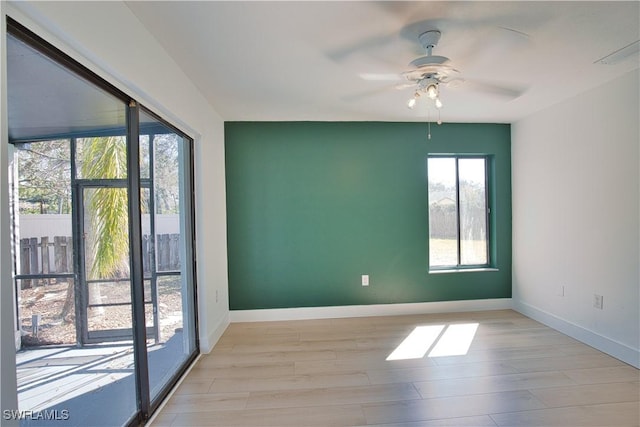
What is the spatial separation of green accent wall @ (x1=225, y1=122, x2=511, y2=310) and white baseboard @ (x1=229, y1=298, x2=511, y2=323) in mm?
67

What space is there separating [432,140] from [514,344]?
2352mm

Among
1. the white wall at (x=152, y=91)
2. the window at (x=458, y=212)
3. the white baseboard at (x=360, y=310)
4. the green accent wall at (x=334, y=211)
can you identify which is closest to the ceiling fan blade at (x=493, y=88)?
the green accent wall at (x=334, y=211)

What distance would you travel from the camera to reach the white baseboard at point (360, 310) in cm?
357

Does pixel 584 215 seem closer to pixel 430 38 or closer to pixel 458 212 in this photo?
pixel 458 212

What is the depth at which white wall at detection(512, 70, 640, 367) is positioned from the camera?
Answer: 2445 mm

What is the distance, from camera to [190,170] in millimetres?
2715

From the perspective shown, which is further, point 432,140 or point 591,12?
point 432,140

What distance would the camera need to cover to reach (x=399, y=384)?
220cm

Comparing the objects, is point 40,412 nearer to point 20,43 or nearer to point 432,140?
point 20,43

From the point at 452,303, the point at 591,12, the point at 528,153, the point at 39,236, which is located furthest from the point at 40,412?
the point at 528,153

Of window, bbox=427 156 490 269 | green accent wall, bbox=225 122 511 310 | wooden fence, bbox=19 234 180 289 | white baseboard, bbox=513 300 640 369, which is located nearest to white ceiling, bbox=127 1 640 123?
green accent wall, bbox=225 122 511 310

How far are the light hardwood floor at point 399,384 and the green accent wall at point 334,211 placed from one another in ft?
2.11

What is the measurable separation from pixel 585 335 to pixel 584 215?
3.71ft

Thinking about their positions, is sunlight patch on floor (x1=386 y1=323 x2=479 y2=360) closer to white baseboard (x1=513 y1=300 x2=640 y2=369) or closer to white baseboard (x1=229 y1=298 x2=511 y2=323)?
white baseboard (x1=229 y1=298 x2=511 y2=323)
